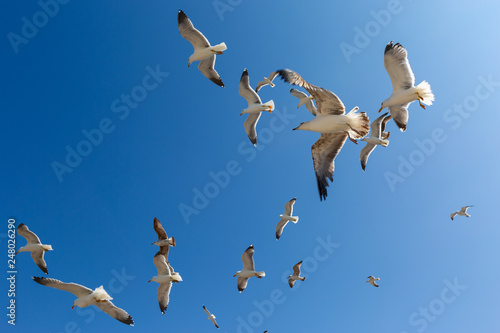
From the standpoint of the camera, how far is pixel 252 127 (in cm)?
1561

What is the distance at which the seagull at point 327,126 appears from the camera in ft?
27.1

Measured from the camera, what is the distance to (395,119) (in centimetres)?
1075

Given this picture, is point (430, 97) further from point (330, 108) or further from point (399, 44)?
point (330, 108)

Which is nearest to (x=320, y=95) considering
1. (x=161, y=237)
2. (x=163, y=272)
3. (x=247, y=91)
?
(x=247, y=91)

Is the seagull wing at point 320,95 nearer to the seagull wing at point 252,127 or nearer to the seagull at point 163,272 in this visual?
the seagull wing at point 252,127

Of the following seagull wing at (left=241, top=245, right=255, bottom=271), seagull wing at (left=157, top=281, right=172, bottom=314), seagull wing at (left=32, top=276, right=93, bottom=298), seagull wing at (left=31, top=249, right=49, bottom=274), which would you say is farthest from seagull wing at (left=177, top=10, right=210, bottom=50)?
seagull wing at (left=31, top=249, right=49, bottom=274)

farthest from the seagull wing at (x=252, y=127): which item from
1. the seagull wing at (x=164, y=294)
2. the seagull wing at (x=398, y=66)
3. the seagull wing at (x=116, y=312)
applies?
the seagull wing at (x=116, y=312)

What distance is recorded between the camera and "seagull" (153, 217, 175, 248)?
1460 centimetres

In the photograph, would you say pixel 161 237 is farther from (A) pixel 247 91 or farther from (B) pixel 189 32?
(B) pixel 189 32

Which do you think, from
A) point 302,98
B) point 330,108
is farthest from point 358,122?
point 302,98

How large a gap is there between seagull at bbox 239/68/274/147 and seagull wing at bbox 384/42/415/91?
4.73 m

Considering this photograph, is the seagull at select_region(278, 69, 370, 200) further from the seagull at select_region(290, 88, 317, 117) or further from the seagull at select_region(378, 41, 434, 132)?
the seagull at select_region(290, 88, 317, 117)

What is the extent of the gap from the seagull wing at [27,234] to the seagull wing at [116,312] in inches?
242

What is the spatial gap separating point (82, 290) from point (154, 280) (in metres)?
4.17
